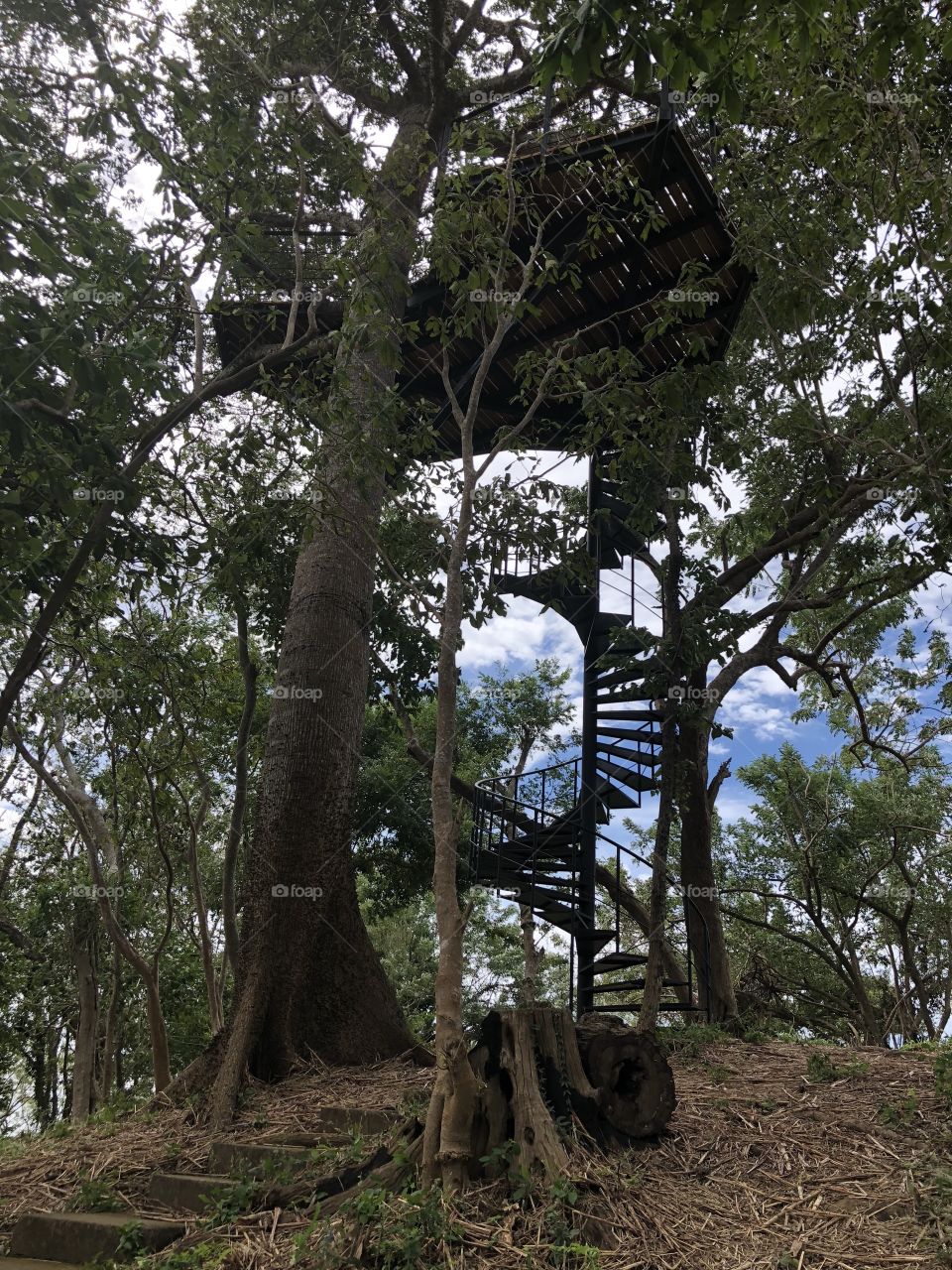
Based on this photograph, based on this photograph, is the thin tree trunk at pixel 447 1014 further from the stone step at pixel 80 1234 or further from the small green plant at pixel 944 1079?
the small green plant at pixel 944 1079

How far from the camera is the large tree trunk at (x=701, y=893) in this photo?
9039 mm

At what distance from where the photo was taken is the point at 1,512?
430cm

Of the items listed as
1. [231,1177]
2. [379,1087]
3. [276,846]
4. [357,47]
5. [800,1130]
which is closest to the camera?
[231,1177]

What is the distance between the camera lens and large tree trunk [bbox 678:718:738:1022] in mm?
9039

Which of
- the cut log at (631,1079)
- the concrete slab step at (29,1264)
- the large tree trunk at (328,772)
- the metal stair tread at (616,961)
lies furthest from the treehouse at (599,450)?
the concrete slab step at (29,1264)

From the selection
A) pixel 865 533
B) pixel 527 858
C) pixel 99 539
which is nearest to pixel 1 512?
pixel 99 539

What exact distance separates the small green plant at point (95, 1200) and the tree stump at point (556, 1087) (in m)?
1.89

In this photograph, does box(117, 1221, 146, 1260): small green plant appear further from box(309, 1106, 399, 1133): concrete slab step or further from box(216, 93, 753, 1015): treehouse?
box(216, 93, 753, 1015): treehouse

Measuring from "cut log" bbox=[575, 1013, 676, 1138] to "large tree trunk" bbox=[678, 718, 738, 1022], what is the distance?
15.7 feet

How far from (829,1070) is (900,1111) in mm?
970

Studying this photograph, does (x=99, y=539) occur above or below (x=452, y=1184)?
above

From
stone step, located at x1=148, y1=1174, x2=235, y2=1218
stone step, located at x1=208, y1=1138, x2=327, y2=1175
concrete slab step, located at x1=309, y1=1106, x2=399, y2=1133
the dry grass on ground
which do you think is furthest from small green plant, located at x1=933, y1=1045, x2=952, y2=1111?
stone step, located at x1=148, y1=1174, x2=235, y2=1218

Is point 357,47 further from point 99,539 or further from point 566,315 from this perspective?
point 99,539

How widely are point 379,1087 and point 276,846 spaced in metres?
1.74
